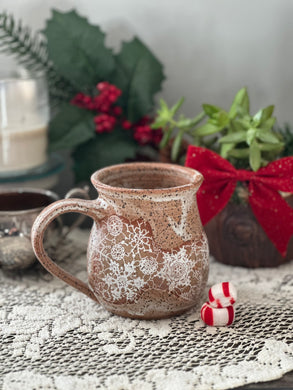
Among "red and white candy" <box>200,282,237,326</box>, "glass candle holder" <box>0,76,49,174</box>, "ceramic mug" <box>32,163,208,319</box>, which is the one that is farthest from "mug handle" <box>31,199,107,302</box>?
"glass candle holder" <box>0,76,49,174</box>

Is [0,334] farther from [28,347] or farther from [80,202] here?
[80,202]

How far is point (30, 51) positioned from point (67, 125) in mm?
141

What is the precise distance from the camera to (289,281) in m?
0.64

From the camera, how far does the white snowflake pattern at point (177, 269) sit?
1.68 ft

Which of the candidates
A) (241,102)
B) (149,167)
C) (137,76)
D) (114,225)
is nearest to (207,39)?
(137,76)

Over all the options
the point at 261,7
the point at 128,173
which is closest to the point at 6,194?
the point at 128,173

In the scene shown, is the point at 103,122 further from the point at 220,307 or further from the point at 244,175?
the point at 220,307

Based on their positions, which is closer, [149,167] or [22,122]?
[149,167]

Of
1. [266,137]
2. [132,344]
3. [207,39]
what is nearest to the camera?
[132,344]

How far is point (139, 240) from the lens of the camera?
1.68 feet

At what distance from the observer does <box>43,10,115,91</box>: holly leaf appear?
81 cm

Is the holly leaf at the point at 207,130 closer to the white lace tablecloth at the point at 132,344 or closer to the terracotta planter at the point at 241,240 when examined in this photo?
the terracotta planter at the point at 241,240

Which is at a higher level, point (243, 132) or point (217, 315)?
point (243, 132)

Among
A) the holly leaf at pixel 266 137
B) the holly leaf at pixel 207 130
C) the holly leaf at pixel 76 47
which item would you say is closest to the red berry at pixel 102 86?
the holly leaf at pixel 76 47
